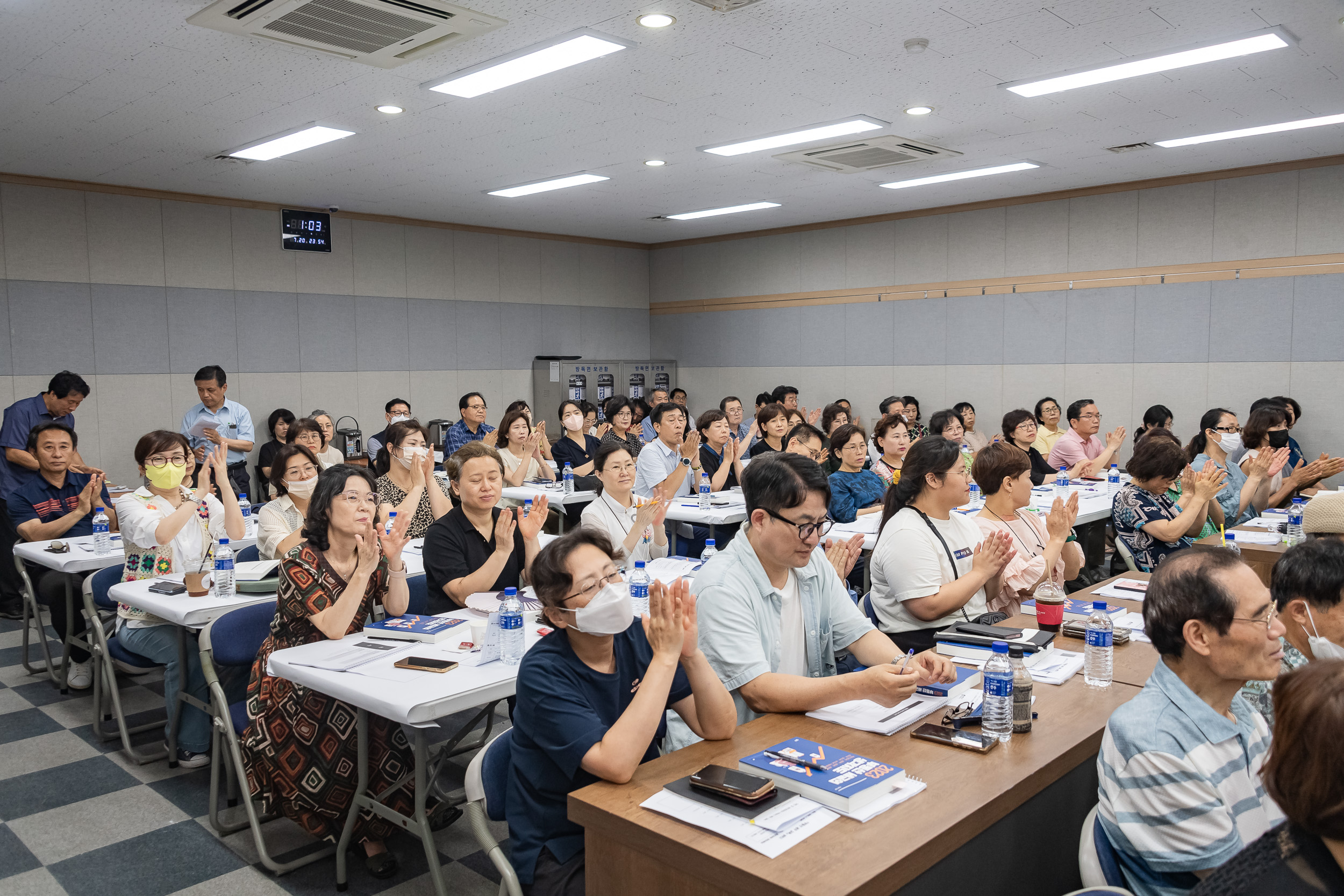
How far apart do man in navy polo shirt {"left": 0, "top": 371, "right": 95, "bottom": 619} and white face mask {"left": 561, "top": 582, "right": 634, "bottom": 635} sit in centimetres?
576

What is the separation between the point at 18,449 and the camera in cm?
740

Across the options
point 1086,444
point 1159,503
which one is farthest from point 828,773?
point 1086,444

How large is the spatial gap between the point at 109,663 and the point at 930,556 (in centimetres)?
373

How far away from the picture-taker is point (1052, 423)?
9625mm

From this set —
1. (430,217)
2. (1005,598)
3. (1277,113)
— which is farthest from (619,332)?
(1005,598)

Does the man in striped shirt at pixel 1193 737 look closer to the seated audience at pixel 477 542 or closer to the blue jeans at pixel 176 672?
the seated audience at pixel 477 542

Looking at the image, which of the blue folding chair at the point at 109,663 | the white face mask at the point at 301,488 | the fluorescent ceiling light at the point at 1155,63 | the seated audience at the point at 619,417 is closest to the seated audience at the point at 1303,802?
the blue folding chair at the point at 109,663

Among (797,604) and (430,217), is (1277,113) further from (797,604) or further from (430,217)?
(430,217)

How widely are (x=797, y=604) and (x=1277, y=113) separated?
6453mm

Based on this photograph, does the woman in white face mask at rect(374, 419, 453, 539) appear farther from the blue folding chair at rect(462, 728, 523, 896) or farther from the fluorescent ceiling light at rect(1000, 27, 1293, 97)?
the fluorescent ceiling light at rect(1000, 27, 1293, 97)

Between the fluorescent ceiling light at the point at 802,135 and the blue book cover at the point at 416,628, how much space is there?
494 centimetres

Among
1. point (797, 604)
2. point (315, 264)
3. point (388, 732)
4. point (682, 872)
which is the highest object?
point (315, 264)

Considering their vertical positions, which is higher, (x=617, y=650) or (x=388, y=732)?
(x=617, y=650)

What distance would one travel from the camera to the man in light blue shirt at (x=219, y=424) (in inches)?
340
